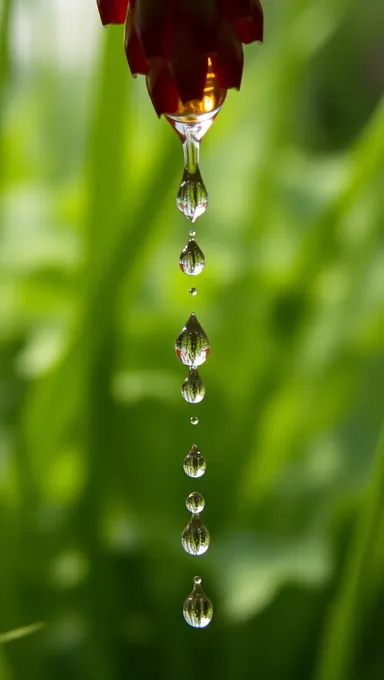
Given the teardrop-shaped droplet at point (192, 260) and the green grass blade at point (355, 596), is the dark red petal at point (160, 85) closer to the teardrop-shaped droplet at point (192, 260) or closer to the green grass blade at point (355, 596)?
the teardrop-shaped droplet at point (192, 260)

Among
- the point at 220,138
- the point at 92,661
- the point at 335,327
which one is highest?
the point at 220,138

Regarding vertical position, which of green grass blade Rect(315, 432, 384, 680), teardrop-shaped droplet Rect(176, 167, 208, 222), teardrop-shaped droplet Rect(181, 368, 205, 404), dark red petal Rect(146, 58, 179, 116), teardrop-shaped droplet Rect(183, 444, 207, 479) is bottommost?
green grass blade Rect(315, 432, 384, 680)

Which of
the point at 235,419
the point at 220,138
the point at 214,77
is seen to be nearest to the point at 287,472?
the point at 235,419

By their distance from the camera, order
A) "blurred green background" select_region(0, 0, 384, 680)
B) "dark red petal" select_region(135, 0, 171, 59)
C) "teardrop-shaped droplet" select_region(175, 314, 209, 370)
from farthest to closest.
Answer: "blurred green background" select_region(0, 0, 384, 680), "teardrop-shaped droplet" select_region(175, 314, 209, 370), "dark red petal" select_region(135, 0, 171, 59)

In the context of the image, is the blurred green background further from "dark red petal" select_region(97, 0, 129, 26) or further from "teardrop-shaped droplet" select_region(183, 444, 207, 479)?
"dark red petal" select_region(97, 0, 129, 26)

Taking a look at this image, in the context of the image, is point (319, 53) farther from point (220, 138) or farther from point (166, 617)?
point (166, 617)

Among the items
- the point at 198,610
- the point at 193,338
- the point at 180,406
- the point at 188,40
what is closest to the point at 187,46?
the point at 188,40

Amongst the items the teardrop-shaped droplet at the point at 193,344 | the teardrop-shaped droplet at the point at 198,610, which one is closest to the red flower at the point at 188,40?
the teardrop-shaped droplet at the point at 193,344

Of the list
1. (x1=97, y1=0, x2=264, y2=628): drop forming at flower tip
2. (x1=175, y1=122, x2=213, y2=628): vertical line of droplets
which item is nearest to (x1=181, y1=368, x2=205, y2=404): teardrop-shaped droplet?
(x1=175, y1=122, x2=213, y2=628): vertical line of droplets
